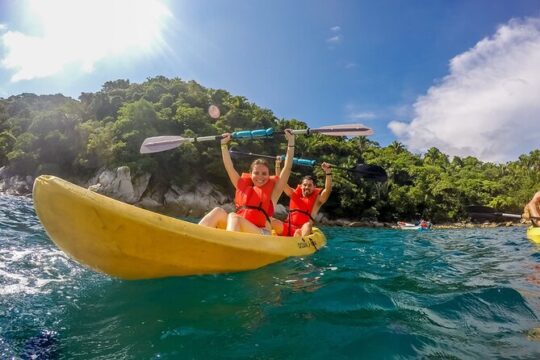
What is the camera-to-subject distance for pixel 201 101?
3488 centimetres

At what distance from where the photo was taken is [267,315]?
8.30ft

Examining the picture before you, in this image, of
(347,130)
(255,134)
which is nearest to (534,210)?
(347,130)

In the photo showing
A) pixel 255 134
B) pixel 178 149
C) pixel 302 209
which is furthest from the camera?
pixel 178 149

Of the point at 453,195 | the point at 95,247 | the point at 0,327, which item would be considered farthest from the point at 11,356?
the point at 453,195

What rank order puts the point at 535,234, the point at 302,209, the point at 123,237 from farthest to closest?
the point at 535,234 → the point at 302,209 → the point at 123,237

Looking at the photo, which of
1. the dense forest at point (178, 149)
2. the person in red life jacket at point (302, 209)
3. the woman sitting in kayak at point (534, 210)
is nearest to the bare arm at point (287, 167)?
the person in red life jacket at point (302, 209)

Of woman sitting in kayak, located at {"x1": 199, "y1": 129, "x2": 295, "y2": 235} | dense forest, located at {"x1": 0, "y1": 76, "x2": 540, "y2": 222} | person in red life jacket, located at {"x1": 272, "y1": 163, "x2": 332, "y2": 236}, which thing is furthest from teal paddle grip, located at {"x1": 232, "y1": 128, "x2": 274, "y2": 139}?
dense forest, located at {"x1": 0, "y1": 76, "x2": 540, "y2": 222}

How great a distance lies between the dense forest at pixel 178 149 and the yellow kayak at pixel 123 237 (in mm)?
24116

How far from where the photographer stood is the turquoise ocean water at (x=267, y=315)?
1989 millimetres

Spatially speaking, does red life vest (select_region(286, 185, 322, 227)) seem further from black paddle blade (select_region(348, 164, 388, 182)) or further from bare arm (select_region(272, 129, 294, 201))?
bare arm (select_region(272, 129, 294, 201))

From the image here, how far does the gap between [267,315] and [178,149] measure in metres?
26.9

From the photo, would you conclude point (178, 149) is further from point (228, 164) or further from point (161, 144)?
point (228, 164)

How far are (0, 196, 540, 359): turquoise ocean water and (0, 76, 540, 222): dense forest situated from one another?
24.2 metres

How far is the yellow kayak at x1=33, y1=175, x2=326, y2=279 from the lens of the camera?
2857 mm
